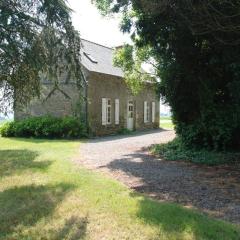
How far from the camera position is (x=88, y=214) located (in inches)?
300

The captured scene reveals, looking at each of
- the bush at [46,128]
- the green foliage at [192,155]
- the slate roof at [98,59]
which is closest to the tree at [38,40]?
the green foliage at [192,155]

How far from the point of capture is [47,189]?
9766 millimetres

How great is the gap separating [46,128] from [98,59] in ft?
23.4

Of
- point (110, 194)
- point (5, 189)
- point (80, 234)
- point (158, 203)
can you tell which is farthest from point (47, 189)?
point (80, 234)

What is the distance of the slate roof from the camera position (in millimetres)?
27453

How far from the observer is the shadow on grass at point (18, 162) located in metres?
12.6

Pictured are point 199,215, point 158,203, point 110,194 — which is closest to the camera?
point 199,215

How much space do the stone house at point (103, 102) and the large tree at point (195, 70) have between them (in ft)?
20.9

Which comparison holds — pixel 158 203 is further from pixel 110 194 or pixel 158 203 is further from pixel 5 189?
pixel 5 189

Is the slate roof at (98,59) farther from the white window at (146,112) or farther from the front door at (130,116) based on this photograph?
the white window at (146,112)

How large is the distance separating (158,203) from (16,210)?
2.48 metres

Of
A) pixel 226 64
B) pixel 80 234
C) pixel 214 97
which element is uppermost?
pixel 226 64

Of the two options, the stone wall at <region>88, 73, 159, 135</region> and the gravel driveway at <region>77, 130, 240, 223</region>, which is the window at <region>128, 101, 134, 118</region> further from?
the gravel driveway at <region>77, 130, 240, 223</region>

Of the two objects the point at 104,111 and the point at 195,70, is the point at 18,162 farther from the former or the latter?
the point at 104,111
